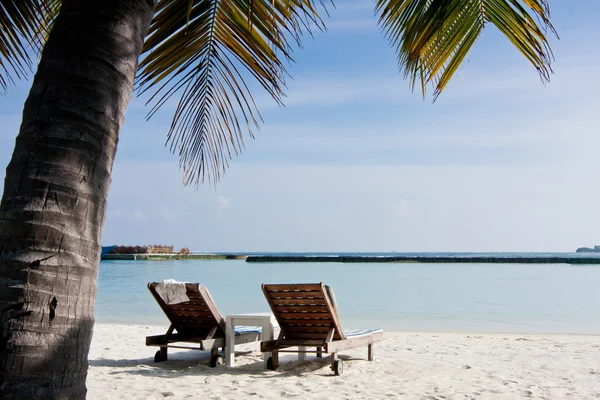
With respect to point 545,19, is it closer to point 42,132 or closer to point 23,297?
point 42,132

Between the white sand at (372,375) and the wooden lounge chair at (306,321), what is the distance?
0.25 m

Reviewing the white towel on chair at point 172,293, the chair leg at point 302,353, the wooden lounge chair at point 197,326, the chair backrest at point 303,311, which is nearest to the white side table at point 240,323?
the wooden lounge chair at point 197,326

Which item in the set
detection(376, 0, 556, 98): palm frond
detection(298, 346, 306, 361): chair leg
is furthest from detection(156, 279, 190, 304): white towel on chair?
detection(376, 0, 556, 98): palm frond

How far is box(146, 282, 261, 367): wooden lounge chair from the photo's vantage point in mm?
6043

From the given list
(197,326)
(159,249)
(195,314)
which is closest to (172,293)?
(195,314)

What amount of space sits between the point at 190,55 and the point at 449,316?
11982 mm

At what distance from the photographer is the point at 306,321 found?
19.5 feet

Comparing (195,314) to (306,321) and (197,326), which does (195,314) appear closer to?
(197,326)

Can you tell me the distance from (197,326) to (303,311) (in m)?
1.22

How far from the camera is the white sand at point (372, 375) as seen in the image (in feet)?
16.3

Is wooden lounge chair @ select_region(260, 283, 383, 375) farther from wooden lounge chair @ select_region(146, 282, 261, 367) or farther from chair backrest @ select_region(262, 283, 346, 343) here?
wooden lounge chair @ select_region(146, 282, 261, 367)

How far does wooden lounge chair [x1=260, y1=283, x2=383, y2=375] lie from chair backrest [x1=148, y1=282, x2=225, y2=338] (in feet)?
1.98

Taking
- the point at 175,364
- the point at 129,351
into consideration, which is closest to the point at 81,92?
the point at 175,364

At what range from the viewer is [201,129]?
3.58m
